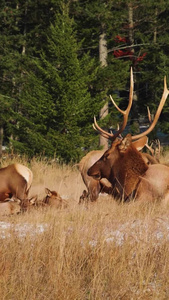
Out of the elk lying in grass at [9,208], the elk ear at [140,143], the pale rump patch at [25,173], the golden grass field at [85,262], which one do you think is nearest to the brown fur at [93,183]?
the elk ear at [140,143]

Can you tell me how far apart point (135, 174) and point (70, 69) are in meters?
9.51

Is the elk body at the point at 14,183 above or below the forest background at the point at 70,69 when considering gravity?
below

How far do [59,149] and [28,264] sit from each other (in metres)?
11.9

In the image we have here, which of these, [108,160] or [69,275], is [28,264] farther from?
[108,160]

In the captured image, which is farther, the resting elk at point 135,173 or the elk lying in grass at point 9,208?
the elk lying in grass at point 9,208

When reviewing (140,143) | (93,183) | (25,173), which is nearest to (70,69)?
(93,183)

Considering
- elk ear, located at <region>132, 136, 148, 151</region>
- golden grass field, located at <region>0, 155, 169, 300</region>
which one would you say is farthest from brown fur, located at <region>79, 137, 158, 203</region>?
golden grass field, located at <region>0, 155, 169, 300</region>

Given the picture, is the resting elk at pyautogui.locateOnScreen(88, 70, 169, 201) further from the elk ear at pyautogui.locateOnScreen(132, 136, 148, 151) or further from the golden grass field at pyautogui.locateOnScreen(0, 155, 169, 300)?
the golden grass field at pyautogui.locateOnScreen(0, 155, 169, 300)

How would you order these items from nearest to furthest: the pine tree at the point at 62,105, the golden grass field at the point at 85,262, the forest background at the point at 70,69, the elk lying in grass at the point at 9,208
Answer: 1. the golden grass field at the point at 85,262
2. the elk lying in grass at the point at 9,208
3. the pine tree at the point at 62,105
4. the forest background at the point at 70,69

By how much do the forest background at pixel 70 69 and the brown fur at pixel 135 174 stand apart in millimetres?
8659

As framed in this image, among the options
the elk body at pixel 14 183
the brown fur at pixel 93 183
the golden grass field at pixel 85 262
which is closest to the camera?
the golden grass field at pixel 85 262

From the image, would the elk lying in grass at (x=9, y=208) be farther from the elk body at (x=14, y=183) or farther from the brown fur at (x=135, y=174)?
the brown fur at (x=135, y=174)

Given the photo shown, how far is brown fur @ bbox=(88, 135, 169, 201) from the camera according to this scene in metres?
Answer: 7.16

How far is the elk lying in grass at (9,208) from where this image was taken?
8000 mm
